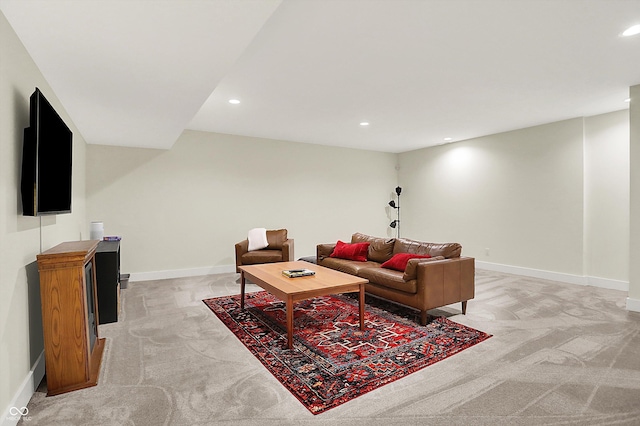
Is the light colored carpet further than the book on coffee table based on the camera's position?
No

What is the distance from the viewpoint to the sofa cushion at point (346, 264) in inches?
177

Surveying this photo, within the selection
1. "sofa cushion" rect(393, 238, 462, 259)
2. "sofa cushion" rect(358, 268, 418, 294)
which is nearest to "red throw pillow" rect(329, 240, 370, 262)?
"sofa cushion" rect(393, 238, 462, 259)

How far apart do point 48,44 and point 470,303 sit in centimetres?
488

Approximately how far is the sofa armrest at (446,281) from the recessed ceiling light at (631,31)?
8.12 feet

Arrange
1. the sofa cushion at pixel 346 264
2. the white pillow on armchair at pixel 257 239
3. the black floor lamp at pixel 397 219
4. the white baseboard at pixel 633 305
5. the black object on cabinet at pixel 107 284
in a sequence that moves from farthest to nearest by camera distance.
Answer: the black floor lamp at pixel 397 219 < the white pillow on armchair at pixel 257 239 < the sofa cushion at pixel 346 264 < the white baseboard at pixel 633 305 < the black object on cabinet at pixel 107 284

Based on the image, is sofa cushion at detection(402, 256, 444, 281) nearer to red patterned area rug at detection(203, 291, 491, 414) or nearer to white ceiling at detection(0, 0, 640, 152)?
red patterned area rug at detection(203, 291, 491, 414)

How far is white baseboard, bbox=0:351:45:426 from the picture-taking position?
73.6 inches

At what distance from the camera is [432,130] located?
621 centimetres

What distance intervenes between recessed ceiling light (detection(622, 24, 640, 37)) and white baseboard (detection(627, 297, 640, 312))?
3.02 m

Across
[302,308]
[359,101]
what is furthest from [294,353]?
[359,101]

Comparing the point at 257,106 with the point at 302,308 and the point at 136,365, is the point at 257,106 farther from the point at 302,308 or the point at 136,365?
the point at 136,365

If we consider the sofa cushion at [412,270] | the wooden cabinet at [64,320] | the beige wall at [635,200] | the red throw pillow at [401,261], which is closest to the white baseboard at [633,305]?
the beige wall at [635,200]

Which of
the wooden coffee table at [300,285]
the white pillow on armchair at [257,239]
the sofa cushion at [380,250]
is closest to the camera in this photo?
the wooden coffee table at [300,285]

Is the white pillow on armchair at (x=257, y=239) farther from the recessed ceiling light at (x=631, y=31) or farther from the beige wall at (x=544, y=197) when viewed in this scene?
the recessed ceiling light at (x=631, y=31)
